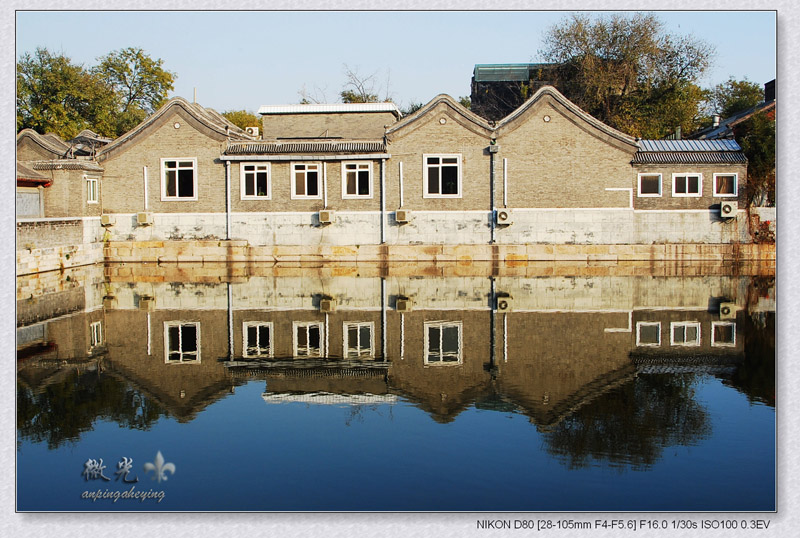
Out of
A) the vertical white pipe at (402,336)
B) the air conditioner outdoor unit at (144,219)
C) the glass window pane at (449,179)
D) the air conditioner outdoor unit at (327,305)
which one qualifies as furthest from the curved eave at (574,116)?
the vertical white pipe at (402,336)

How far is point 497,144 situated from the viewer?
2597cm

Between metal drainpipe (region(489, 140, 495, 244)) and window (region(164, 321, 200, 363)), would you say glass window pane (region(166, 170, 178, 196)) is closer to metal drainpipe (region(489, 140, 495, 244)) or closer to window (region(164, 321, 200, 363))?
metal drainpipe (region(489, 140, 495, 244))

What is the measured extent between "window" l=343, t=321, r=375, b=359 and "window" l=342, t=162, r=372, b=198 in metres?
12.0

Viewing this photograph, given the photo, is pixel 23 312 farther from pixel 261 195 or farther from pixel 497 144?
pixel 497 144

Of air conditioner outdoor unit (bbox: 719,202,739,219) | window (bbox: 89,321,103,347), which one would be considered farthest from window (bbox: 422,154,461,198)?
window (bbox: 89,321,103,347)

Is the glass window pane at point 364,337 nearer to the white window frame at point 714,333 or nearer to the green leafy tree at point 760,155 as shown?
the white window frame at point 714,333

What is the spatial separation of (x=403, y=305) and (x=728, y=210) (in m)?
13.0

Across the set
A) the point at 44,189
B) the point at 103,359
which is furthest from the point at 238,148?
the point at 103,359

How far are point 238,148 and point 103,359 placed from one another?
15532 millimetres

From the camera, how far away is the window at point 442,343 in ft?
39.6

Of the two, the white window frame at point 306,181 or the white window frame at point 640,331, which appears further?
the white window frame at point 306,181

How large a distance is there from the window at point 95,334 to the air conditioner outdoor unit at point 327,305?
4181mm

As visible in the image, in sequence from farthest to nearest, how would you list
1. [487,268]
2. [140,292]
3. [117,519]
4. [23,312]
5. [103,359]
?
[487,268], [140,292], [23,312], [103,359], [117,519]

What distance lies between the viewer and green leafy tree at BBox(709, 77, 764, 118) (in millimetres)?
39875
